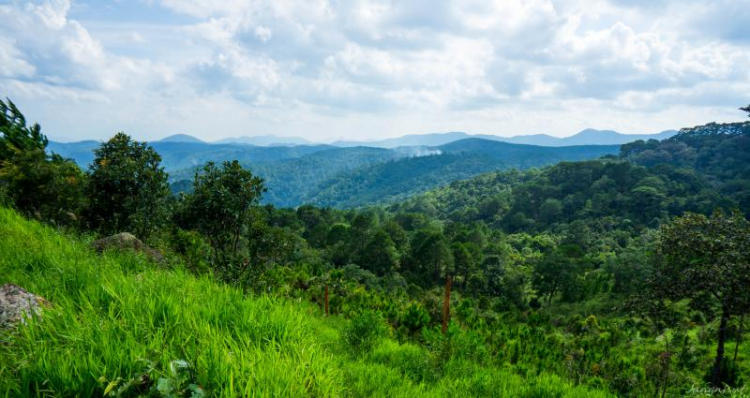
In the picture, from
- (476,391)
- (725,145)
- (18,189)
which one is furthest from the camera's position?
(725,145)

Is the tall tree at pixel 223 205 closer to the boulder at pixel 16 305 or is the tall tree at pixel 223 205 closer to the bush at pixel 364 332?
the bush at pixel 364 332

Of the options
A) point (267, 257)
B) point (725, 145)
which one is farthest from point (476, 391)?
point (725, 145)

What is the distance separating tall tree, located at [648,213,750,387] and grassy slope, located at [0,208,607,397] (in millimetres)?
16004

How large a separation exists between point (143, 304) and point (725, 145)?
191m

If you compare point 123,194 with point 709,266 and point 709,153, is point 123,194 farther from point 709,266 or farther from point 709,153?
point 709,153

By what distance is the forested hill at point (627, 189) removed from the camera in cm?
A: 9494

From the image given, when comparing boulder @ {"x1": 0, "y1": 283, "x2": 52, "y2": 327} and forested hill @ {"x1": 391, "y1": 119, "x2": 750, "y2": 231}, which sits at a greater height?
boulder @ {"x1": 0, "y1": 283, "x2": 52, "y2": 327}

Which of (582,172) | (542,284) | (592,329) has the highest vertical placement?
(582,172)

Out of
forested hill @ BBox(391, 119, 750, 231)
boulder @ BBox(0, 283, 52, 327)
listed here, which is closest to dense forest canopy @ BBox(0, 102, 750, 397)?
boulder @ BBox(0, 283, 52, 327)

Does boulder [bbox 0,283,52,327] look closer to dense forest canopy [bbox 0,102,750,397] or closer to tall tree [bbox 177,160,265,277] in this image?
dense forest canopy [bbox 0,102,750,397]

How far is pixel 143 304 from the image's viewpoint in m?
3.40

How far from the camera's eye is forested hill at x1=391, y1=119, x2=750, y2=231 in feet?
311

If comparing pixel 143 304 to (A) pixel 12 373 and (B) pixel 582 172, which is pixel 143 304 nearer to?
(A) pixel 12 373

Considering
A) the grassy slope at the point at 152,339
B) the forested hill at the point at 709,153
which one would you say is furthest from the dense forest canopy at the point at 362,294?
the forested hill at the point at 709,153
